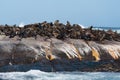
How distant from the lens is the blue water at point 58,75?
20.1 m

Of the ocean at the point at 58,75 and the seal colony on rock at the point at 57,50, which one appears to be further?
the seal colony on rock at the point at 57,50

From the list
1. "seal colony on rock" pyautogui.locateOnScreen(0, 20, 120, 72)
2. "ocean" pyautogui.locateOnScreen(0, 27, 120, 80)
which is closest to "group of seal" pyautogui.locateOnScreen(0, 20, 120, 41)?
"seal colony on rock" pyautogui.locateOnScreen(0, 20, 120, 72)

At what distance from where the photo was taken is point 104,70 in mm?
22734

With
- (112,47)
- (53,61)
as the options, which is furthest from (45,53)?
(112,47)

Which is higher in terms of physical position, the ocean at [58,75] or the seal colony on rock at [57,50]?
the seal colony on rock at [57,50]

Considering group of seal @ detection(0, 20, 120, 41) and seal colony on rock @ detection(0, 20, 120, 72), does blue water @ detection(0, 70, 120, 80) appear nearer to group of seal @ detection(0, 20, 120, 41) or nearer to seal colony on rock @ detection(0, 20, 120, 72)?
seal colony on rock @ detection(0, 20, 120, 72)

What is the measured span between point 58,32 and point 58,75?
376 cm

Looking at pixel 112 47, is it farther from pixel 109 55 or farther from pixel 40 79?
pixel 40 79

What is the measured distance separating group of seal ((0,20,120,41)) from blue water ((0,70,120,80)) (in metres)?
2.60

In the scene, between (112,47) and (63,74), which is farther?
(112,47)

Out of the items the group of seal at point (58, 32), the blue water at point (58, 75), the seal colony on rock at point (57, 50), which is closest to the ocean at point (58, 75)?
the blue water at point (58, 75)

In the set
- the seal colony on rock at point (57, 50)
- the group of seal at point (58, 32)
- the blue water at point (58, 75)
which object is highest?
the group of seal at point (58, 32)

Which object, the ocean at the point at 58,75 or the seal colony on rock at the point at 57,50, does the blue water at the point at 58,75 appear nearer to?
the ocean at the point at 58,75

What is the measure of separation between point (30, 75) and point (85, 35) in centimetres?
460
